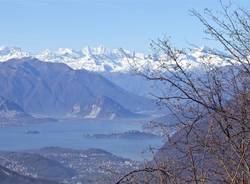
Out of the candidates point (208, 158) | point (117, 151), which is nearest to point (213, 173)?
point (208, 158)

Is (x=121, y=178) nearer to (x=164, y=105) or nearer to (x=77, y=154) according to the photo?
(x=164, y=105)

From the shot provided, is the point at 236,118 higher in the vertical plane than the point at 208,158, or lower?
higher

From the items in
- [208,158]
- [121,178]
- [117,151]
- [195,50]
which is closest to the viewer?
[121,178]

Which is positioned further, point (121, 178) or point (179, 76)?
point (179, 76)

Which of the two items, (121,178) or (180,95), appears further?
(180,95)

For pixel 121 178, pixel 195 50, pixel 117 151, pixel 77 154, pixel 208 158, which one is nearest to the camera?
pixel 121 178

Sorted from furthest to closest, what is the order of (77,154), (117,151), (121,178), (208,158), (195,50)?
(117,151)
(77,154)
(195,50)
(208,158)
(121,178)

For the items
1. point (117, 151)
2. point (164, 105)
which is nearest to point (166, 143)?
point (164, 105)

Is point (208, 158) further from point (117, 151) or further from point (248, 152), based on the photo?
point (117, 151)

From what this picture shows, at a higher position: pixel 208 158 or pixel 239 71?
pixel 239 71

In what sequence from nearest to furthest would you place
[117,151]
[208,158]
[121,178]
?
[121,178] → [208,158] → [117,151]
